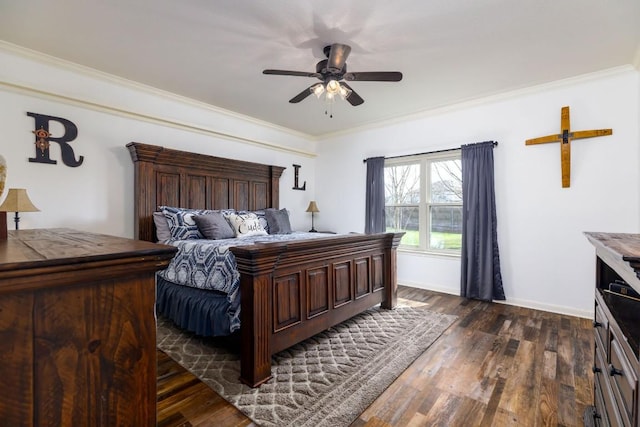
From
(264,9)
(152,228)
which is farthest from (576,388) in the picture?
(152,228)

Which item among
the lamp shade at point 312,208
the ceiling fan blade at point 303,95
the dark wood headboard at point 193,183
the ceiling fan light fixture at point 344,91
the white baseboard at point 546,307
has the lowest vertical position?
the white baseboard at point 546,307

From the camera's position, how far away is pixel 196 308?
8.07ft

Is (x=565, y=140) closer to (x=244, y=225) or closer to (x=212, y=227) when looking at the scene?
(x=244, y=225)

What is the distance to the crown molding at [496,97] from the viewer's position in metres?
3.05

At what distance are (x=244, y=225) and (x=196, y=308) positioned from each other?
1.31m

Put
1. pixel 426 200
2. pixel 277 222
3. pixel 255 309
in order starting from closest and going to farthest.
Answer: pixel 255 309 → pixel 277 222 → pixel 426 200

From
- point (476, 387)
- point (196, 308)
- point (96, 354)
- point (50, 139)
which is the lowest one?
point (476, 387)

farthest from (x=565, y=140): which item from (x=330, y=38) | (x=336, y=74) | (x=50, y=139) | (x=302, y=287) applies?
(x=50, y=139)

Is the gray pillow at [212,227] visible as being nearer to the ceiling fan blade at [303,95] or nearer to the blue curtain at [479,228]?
the ceiling fan blade at [303,95]

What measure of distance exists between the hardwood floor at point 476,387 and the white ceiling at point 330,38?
260 cm

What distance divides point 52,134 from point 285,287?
2794mm

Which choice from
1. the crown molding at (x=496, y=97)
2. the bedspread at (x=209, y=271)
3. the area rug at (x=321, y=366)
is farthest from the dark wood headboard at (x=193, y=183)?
the crown molding at (x=496, y=97)

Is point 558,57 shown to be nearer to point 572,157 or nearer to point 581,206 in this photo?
point 572,157

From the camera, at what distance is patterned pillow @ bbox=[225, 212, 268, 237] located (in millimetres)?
3531
